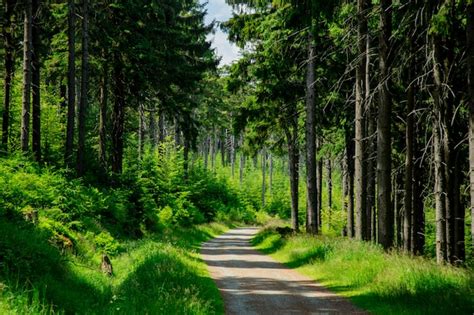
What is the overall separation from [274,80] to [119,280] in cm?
1341

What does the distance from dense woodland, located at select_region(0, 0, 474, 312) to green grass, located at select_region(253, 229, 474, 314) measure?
4.13ft

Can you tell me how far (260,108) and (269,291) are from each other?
13658 mm

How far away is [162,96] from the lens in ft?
84.7

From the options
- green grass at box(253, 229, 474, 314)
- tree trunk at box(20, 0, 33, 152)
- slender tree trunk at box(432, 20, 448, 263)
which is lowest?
green grass at box(253, 229, 474, 314)

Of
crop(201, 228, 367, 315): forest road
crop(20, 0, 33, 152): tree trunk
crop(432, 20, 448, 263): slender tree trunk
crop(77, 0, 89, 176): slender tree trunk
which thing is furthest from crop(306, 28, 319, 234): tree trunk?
crop(20, 0, 33, 152): tree trunk

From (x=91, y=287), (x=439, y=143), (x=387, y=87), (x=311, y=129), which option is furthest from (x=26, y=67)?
(x=439, y=143)

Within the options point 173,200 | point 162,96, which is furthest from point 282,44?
point 173,200

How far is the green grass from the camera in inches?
339

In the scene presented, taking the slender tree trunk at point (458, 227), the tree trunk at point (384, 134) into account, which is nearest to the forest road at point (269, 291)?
the tree trunk at point (384, 134)

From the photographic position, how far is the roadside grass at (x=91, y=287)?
7.14m

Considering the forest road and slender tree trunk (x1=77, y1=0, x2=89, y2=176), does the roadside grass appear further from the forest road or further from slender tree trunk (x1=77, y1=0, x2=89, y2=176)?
slender tree trunk (x1=77, y1=0, x2=89, y2=176)

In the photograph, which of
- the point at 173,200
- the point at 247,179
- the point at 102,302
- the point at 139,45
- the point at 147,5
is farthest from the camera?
the point at 247,179

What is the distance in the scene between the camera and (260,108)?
24.0 meters

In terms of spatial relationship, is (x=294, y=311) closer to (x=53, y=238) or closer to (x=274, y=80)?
(x=53, y=238)
